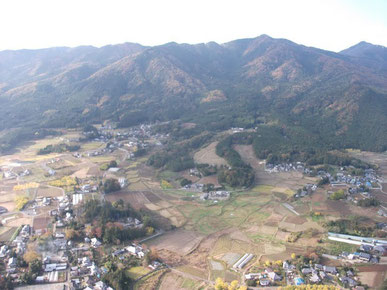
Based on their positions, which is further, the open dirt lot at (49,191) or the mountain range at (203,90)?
the mountain range at (203,90)

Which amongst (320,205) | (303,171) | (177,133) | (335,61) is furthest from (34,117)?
(335,61)

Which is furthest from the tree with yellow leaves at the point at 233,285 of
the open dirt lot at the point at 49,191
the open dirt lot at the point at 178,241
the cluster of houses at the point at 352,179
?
the open dirt lot at the point at 49,191

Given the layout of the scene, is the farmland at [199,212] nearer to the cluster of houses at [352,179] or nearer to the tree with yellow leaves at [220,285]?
the tree with yellow leaves at [220,285]

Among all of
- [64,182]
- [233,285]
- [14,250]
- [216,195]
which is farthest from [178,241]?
[64,182]

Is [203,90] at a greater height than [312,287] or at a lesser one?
greater

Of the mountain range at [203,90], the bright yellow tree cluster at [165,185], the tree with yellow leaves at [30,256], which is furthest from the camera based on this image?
the mountain range at [203,90]

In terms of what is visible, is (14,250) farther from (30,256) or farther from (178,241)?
(178,241)
